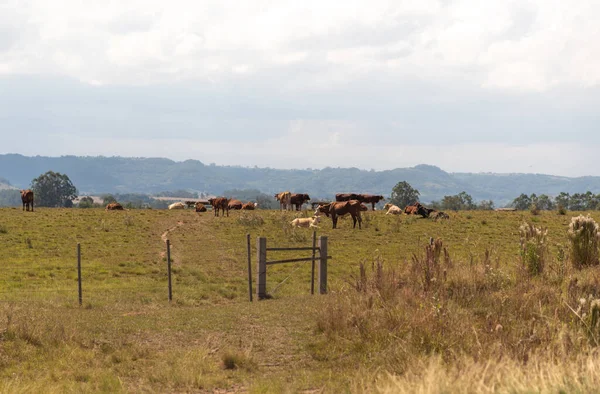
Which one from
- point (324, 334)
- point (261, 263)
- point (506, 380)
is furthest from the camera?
point (261, 263)

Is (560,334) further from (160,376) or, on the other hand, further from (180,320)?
(180,320)

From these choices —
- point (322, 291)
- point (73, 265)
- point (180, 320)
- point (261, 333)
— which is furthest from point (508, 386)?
point (73, 265)

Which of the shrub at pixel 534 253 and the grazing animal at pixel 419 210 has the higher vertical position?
the shrub at pixel 534 253

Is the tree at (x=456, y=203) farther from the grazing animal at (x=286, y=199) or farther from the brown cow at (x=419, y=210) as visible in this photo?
the brown cow at (x=419, y=210)

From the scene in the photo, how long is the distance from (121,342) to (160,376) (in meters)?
2.75

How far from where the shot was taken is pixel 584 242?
53.8 ft

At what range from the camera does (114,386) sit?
9477 mm

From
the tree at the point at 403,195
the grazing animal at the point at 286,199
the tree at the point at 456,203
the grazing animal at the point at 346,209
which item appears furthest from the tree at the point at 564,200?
the grazing animal at the point at 346,209

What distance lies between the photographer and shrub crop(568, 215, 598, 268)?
16.2 metres

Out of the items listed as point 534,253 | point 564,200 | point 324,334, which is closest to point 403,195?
point 564,200

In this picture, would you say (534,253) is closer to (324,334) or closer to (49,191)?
(324,334)

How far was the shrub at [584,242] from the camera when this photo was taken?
1620 centimetres

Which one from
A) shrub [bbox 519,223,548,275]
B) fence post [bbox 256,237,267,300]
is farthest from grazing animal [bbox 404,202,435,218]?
shrub [bbox 519,223,548,275]

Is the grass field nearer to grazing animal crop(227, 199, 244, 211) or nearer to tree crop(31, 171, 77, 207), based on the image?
grazing animal crop(227, 199, 244, 211)
